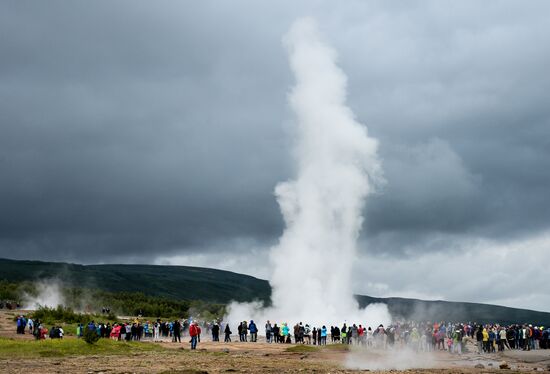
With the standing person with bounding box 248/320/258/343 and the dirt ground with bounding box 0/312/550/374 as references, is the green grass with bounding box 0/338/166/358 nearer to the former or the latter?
the dirt ground with bounding box 0/312/550/374

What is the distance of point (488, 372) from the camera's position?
26969mm

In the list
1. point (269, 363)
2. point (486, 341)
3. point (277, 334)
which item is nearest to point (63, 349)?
point (269, 363)

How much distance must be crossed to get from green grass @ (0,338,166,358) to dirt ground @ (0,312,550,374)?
61.1 inches

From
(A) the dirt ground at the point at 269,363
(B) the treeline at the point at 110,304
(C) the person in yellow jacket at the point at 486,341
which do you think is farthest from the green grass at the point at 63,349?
(B) the treeline at the point at 110,304

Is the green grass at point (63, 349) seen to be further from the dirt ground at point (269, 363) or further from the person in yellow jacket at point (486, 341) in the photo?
the person in yellow jacket at point (486, 341)

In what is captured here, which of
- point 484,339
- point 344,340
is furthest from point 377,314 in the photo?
point 484,339

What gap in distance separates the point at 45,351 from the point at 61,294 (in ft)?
221

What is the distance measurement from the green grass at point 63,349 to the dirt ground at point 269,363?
61.1 inches

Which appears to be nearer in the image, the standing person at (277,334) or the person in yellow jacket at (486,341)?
the person in yellow jacket at (486,341)

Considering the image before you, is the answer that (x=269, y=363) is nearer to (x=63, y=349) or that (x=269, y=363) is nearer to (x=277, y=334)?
(x=63, y=349)

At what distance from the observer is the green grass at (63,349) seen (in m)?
32.9

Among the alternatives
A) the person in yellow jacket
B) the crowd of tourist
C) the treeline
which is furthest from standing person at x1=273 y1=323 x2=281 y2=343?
the treeline

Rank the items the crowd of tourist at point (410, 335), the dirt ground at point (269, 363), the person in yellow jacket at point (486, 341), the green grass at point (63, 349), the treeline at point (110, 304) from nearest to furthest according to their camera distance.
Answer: the dirt ground at point (269, 363) < the green grass at point (63, 349) < the person in yellow jacket at point (486, 341) < the crowd of tourist at point (410, 335) < the treeline at point (110, 304)

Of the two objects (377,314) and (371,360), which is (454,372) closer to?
(371,360)
